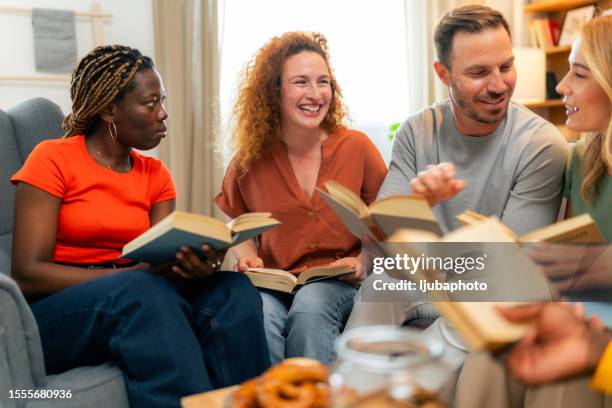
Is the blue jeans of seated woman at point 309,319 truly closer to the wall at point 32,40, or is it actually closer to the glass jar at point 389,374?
the glass jar at point 389,374

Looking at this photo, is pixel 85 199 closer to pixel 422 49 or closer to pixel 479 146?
pixel 479 146

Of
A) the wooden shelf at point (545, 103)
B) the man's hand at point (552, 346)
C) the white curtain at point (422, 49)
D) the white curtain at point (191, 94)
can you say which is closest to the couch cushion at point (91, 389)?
the man's hand at point (552, 346)

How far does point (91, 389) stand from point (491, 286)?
2.62ft

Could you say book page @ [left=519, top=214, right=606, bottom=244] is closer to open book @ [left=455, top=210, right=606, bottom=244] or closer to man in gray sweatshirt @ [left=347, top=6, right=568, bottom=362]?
open book @ [left=455, top=210, right=606, bottom=244]

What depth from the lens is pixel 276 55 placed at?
1.88 m

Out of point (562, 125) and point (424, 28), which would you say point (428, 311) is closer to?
point (424, 28)

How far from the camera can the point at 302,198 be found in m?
1.78

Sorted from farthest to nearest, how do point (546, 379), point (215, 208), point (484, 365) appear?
point (215, 208), point (484, 365), point (546, 379)

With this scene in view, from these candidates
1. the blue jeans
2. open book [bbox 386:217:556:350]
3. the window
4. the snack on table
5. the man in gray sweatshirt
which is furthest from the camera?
the window

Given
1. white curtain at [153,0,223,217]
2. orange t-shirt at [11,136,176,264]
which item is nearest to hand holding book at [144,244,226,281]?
orange t-shirt at [11,136,176,264]

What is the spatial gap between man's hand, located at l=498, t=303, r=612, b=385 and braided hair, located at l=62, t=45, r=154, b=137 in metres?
1.16

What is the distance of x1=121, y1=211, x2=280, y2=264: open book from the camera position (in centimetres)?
113

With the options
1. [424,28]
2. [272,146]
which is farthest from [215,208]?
[424,28]

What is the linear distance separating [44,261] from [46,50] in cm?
185
